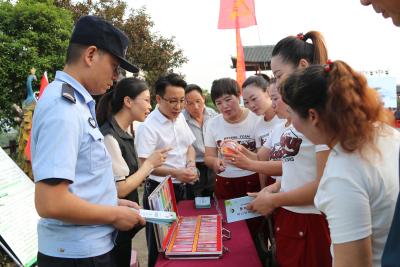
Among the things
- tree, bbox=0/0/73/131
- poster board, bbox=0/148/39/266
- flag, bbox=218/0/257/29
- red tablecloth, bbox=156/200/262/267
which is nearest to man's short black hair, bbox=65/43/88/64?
red tablecloth, bbox=156/200/262/267

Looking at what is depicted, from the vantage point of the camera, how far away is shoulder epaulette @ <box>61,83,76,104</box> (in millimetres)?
1195

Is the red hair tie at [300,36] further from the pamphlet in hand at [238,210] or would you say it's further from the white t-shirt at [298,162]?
the pamphlet in hand at [238,210]

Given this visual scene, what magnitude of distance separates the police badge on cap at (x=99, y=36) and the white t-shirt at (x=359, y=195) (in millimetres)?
911

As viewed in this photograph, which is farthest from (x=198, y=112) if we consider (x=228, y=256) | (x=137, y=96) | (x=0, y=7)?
(x=0, y=7)

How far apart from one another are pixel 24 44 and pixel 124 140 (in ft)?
15.0

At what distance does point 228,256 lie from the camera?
1.55m

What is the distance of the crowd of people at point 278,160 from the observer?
0.93 metres

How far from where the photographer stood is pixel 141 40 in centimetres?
1026

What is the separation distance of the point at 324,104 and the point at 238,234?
40.2 inches

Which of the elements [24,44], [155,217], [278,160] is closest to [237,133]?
[278,160]

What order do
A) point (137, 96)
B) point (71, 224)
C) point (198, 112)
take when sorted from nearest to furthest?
point (71, 224) < point (137, 96) < point (198, 112)

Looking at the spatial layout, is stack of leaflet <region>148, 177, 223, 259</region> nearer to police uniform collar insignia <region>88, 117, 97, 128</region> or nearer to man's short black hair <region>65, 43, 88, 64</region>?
police uniform collar insignia <region>88, 117, 97, 128</region>

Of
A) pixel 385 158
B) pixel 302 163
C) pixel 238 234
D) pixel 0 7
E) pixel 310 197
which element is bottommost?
pixel 238 234

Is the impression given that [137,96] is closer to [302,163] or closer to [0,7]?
[302,163]
